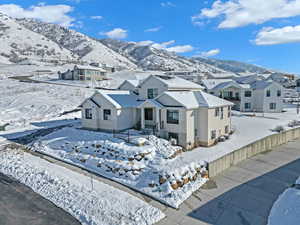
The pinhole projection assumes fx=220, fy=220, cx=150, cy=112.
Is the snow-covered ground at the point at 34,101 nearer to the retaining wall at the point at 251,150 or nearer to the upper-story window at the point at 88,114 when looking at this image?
the upper-story window at the point at 88,114

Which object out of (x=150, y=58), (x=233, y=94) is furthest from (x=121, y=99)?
(x=150, y=58)

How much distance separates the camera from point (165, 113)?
2016 cm

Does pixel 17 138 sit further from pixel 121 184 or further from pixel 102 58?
pixel 102 58

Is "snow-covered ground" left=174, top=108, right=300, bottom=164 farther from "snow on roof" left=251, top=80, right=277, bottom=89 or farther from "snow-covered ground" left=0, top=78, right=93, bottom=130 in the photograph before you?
"snow-covered ground" left=0, top=78, right=93, bottom=130

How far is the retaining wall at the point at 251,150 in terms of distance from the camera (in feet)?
52.0

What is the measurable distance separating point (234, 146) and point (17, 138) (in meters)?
21.2

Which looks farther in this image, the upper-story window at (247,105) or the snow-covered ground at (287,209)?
the upper-story window at (247,105)

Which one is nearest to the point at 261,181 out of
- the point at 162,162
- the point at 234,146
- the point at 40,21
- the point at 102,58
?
the point at 234,146

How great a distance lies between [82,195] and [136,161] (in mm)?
4880

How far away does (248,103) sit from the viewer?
39.9 meters

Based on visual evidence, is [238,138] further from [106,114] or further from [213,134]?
[106,114]

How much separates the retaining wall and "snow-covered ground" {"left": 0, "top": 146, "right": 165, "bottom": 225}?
260 inches

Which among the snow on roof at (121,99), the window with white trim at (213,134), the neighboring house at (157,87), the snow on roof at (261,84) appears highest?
the snow on roof at (261,84)

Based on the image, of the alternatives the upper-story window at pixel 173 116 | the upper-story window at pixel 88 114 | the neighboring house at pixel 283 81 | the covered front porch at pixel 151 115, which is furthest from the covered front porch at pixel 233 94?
the neighboring house at pixel 283 81
